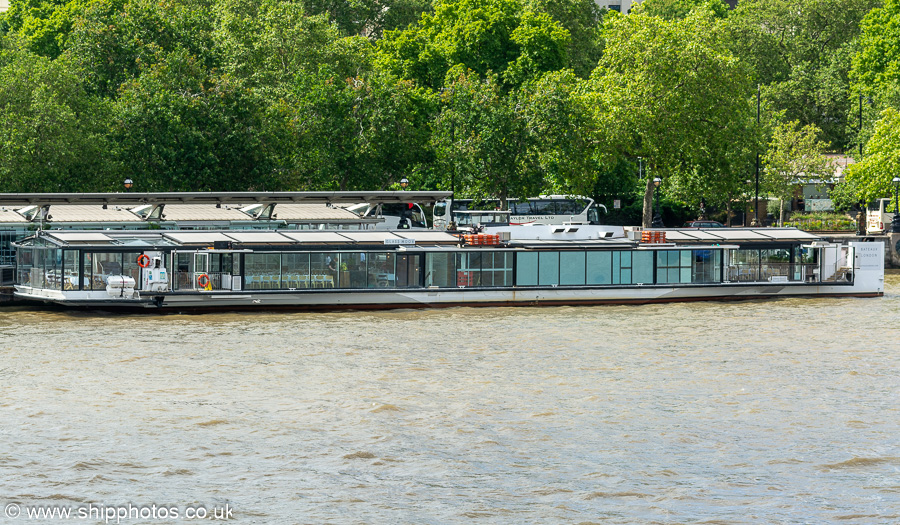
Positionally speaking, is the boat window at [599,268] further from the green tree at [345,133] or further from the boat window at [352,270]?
the green tree at [345,133]

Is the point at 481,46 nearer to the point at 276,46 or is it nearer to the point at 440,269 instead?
the point at 276,46

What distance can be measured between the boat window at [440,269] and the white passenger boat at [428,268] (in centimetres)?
4

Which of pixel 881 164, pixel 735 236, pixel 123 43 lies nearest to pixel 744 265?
pixel 735 236

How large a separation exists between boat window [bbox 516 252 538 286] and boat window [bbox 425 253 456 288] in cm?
256

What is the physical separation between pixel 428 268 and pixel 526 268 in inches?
152

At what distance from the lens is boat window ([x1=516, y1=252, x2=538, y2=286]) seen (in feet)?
150

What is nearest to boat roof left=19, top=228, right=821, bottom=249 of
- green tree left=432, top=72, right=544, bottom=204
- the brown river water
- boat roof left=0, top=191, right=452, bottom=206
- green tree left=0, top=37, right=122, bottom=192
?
the brown river water

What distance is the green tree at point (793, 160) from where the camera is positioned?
277 feet

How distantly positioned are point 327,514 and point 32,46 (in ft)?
242

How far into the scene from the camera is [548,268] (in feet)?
151

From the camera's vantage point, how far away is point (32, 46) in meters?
83.6

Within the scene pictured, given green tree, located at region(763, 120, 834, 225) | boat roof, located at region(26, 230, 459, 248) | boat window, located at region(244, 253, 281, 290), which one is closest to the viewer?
boat roof, located at region(26, 230, 459, 248)

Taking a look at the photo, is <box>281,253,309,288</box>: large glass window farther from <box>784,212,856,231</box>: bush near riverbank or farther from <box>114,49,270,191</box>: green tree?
<box>784,212,856,231</box>: bush near riverbank

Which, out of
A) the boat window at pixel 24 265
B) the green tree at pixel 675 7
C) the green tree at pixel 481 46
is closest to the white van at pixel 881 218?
the green tree at pixel 481 46
